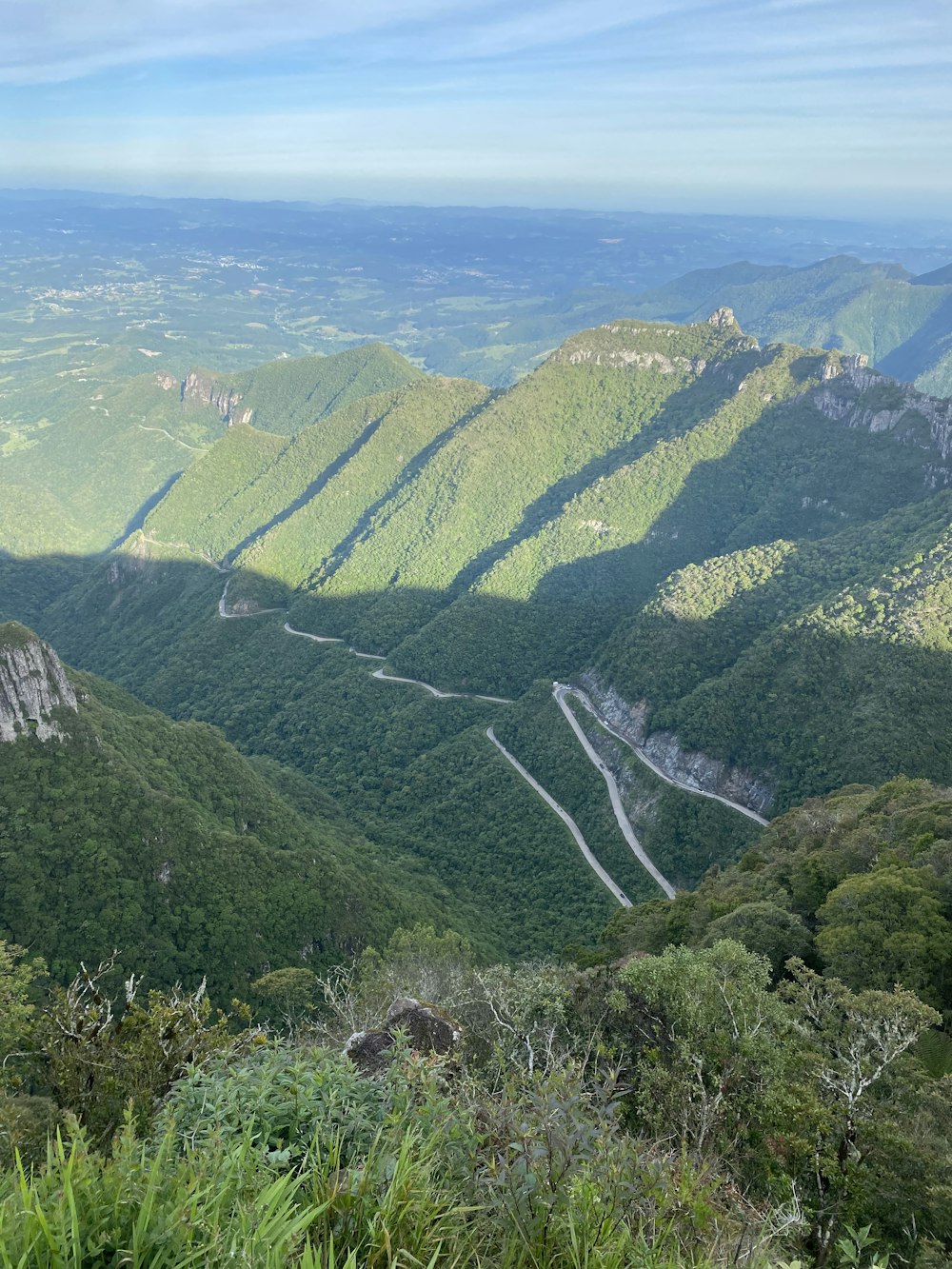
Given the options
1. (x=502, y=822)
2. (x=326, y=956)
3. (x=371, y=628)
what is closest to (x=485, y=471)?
(x=371, y=628)

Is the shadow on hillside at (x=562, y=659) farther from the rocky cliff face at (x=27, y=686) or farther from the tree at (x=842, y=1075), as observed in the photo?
the rocky cliff face at (x=27, y=686)

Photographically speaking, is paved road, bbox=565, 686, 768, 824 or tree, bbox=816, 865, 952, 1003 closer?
tree, bbox=816, 865, 952, 1003

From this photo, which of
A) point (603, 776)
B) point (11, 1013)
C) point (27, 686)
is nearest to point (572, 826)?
point (603, 776)

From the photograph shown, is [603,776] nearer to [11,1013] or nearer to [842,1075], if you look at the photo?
[11,1013]

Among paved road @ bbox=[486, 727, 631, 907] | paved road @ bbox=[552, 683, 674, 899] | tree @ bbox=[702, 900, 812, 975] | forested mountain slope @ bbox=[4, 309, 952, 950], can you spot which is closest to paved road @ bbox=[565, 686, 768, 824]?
forested mountain slope @ bbox=[4, 309, 952, 950]

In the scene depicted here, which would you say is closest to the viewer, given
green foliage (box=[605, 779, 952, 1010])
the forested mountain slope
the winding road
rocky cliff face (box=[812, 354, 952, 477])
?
green foliage (box=[605, 779, 952, 1010])

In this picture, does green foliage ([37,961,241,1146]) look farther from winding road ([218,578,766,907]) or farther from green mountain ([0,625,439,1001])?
winding road ([218,578,766,907])

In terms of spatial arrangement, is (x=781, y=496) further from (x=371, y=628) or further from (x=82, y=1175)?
(x=82, y=1175)

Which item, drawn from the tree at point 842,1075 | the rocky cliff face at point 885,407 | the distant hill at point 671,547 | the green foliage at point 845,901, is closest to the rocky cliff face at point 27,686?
the green foliage at point 845,901
